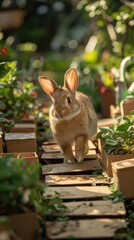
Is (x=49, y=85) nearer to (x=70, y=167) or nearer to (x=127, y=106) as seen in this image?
(x=70, y=167)

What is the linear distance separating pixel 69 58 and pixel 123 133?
8.59 metres

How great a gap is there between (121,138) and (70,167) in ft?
1.97

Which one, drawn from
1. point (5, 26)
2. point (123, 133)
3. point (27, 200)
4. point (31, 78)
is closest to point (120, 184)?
point (123, 133)

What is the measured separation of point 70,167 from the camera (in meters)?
5.88

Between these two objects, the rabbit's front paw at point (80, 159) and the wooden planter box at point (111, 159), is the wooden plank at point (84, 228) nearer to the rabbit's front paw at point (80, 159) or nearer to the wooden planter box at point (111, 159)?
the wooden planter box at point (111, 159)

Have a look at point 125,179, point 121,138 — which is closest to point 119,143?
point 121,138

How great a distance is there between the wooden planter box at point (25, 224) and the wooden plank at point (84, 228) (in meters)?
0.14

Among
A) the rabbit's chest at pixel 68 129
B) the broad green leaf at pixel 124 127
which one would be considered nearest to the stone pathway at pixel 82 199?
the rabbit's chest at pixel 68 129

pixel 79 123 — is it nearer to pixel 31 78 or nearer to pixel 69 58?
pixel 31 78

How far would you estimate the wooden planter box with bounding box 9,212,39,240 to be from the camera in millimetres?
3975

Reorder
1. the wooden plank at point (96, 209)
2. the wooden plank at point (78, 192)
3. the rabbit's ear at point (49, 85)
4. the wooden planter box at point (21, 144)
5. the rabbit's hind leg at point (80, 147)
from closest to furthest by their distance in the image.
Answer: the wooden plank at point (96, 209)
the wooden plank at point (78, 192)
the rabbit's ear at point (49, 85)
the rabbit's hind leg at point (80, 147)
the wooden planter box at point (21, 144)

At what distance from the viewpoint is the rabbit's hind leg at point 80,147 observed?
6.01 m

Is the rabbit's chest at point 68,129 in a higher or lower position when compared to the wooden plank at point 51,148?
higher

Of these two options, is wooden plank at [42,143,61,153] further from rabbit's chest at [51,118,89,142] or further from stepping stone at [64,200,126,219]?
stepping stone at [64,200,126,219]
